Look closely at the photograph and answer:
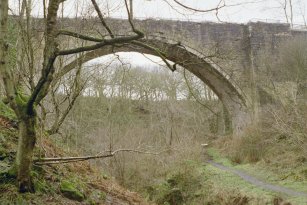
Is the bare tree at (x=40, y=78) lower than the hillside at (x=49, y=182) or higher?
higher

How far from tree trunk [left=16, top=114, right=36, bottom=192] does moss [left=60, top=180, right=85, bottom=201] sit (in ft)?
1.91

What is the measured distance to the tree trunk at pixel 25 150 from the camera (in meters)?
2.51

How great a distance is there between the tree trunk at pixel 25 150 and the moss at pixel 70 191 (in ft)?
1.91

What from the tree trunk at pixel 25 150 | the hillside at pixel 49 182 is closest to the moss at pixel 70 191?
the hillside at pixel 49 182

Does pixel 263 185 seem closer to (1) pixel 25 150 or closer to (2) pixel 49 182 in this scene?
(2) pixel 49 182

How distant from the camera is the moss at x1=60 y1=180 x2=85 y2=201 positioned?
329cm

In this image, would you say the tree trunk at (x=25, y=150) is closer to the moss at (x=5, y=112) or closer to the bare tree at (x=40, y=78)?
the bare tree at (x=40, y=78)

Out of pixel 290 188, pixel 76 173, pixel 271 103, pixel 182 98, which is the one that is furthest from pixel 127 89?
pixel 76 173

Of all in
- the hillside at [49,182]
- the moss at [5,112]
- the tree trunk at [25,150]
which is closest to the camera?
the tree trunk at [25,150]

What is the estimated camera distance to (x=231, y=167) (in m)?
11.7

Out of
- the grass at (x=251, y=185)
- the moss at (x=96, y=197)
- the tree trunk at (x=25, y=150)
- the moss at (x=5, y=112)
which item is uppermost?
the moss at (x=5, y=112)

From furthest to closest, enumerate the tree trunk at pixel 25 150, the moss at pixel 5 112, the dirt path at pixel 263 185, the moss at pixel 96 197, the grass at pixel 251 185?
1. the grass at pixel 251 185
2. the dirt path at pixel 263 185
3. the moss at pixel 5 112
4. the moss at pixel 96 197
5. the tree trunk at pixel 25 150

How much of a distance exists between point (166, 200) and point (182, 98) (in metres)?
12.4

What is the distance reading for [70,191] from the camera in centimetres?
331
